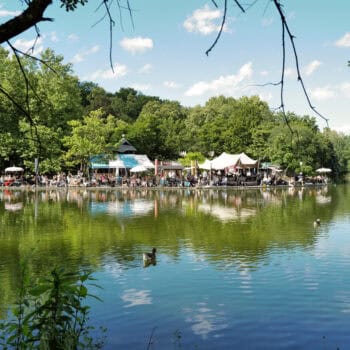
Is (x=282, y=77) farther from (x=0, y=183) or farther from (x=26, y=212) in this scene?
(x=0, y=183)

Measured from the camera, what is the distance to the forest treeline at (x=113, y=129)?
46.8 meters

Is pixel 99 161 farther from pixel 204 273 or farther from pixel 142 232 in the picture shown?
pixel 204 273

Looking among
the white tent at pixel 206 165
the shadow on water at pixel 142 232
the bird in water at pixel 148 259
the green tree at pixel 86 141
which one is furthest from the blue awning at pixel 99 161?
the bird in water at pixel 148 259

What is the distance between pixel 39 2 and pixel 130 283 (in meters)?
8.52

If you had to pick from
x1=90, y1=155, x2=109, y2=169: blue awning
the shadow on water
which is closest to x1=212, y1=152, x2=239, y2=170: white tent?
x1=90, y1=155, x2=109, y2=169: blue awning

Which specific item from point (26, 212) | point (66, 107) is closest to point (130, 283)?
point (26, 212)

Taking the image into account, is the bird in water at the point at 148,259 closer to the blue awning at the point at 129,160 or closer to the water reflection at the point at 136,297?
the water reflection at the point at 136,297

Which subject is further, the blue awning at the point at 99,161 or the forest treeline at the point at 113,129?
the blue awning at the point at 99,161

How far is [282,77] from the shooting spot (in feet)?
8.05

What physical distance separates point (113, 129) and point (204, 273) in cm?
3992

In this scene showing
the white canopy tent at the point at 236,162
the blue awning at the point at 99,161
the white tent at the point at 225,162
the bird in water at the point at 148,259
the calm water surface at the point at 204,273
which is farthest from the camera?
the blue awning at the point at 99,161

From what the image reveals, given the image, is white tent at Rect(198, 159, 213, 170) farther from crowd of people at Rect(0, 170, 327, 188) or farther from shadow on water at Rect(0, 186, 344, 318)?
shadow on water at Rect(0, 186, 344, 318)

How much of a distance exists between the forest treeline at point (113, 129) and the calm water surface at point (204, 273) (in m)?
18.2

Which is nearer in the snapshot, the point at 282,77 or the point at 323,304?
the point at 282,77
